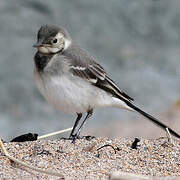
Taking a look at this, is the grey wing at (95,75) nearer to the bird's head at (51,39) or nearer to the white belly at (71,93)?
the white belly at (71,93)

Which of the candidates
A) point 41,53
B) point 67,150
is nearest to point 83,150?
point 67,150

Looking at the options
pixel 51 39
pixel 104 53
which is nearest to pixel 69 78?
pixel 51 39

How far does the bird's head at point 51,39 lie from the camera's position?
7.10m

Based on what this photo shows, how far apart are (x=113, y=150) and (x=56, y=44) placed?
1762mm

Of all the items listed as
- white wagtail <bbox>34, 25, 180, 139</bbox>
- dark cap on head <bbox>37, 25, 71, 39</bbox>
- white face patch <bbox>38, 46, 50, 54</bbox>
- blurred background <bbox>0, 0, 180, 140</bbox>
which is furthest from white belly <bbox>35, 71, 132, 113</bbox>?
blurred background <bbox>0, 0, 180, 140</bbox>

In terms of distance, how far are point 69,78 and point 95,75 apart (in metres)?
0.50

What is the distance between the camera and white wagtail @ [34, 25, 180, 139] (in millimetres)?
6875

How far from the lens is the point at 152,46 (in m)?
14.0

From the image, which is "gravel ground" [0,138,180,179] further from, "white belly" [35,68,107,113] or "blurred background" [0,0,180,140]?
"blurred background" [0,0,180,140]

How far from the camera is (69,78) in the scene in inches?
274

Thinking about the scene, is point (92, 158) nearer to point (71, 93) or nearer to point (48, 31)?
point (71, 93)

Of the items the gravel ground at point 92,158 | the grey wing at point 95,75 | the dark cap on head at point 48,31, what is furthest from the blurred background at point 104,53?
the gravel ground at point 92,158

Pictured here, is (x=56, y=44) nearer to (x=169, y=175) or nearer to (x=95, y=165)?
(x=95, y=165)

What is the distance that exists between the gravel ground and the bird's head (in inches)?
51.0
